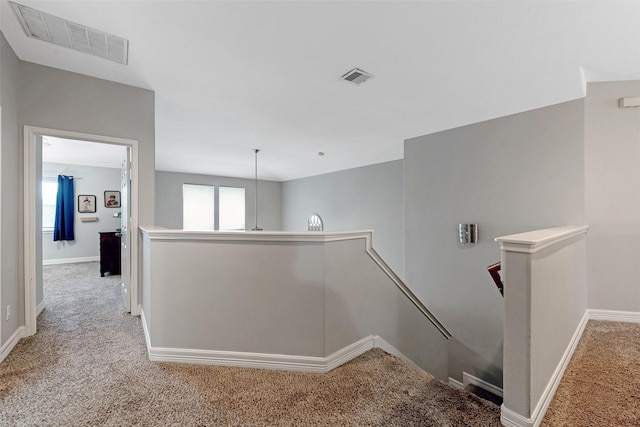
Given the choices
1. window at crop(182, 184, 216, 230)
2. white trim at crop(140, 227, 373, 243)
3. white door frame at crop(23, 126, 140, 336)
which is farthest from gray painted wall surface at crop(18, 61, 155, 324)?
window at crop(182, 184, 216, 230)

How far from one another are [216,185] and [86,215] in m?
3.19

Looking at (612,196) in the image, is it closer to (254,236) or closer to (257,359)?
(254,236)

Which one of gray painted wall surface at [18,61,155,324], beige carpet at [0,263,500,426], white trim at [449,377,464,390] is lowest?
white trim at [449,377,464,390]

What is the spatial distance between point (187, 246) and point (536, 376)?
247 centimetres

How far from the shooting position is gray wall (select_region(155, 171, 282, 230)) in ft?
24.5

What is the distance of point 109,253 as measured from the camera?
5.24 metres

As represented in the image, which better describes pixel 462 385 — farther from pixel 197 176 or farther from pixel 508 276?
pixel 197 176

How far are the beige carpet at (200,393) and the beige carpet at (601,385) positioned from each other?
16.5 inches

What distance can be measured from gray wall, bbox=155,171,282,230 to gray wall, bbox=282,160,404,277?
868 mm

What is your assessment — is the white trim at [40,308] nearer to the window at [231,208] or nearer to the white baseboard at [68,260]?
the white baseboard at [68,260]

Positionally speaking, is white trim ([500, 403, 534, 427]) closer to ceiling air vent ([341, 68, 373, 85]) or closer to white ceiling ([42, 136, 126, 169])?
ceiling air vent ([341, 68, 373, 85])

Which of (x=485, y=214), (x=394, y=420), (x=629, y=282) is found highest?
(x=485, y=214)

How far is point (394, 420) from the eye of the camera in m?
1.64

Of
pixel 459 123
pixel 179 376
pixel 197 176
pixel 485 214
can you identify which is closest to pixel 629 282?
pixel 485 214
